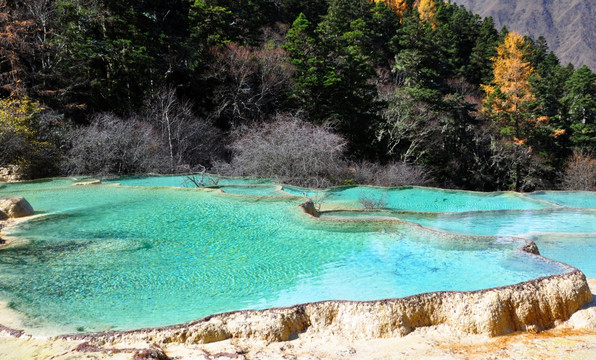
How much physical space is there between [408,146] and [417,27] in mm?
8895

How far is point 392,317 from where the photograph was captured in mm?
4191

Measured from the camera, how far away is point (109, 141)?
14.2 meters

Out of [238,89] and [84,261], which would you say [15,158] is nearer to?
[84,261]

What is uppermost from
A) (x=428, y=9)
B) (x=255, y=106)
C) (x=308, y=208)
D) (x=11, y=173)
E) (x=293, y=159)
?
(x=428, y=9)

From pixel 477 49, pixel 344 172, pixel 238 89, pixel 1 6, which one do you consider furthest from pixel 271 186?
pixel 477 49

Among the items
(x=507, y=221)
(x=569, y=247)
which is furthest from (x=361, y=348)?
(x=507, y=221)

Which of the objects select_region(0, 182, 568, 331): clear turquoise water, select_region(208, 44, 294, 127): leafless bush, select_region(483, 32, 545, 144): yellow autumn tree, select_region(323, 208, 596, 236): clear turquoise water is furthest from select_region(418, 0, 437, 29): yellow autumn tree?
select_region(0, 182, 568, 331): clear turquoise water

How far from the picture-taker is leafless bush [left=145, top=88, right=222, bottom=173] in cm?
1802

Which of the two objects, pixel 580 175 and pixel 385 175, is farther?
pixel 580 175

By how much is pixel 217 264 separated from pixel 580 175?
25.9 meters

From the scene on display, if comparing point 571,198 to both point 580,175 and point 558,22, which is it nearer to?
point 580,175

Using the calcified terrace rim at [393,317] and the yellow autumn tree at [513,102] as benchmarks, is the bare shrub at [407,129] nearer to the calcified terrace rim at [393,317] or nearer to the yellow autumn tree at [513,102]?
the yellow autumn tree at [513,102]

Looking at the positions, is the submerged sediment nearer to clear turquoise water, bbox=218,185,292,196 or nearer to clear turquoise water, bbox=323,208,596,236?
clear turquoise water, bbox=323,208,596,236

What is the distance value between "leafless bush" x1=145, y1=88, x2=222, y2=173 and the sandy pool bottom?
1366cm
